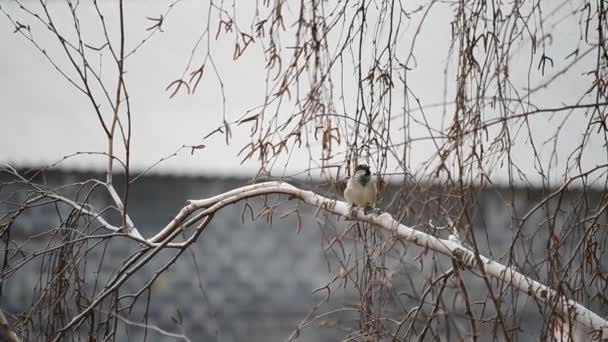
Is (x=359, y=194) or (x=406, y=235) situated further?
(x=359, y=194)

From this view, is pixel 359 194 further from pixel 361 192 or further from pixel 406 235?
pixel 406 235

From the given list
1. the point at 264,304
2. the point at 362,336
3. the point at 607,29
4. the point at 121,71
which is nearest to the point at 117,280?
the point at 121,71

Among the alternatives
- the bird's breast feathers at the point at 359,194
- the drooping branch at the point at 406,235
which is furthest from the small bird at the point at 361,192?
the drooping branch at the point at 406,235

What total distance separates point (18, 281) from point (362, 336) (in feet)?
17.8

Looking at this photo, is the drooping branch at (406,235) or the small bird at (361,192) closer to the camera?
the drooping branch at (406,235)

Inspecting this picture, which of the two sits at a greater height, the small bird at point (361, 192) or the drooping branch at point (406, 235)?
the small bird at point (361, 192)

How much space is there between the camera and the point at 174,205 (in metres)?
7.14

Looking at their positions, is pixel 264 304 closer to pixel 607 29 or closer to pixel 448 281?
pixel 448 281

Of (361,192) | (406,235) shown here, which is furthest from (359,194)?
(406,235)

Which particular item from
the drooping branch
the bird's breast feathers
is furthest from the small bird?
the drooping branch

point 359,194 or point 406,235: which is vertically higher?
point 359,194

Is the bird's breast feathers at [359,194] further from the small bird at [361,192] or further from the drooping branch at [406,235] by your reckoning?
the drooping branch at [406,235]

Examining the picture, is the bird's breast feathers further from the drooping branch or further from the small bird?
the drooping branch

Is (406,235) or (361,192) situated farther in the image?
(361,192)
